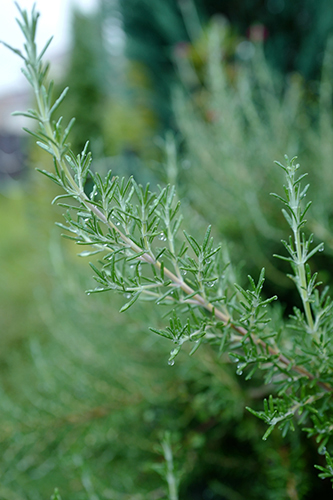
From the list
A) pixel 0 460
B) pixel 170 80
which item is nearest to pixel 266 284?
pixel 0 460

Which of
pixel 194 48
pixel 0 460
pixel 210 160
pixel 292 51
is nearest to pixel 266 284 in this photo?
pixel 210 160

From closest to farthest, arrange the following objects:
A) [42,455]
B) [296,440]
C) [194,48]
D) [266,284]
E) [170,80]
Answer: [296,440] → [42,455] → [266,284] → [194,48] → [170,80]

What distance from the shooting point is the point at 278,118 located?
890mm

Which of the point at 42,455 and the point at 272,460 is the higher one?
the point at 272,460

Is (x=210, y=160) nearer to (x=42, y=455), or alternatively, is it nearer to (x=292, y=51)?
(x=42, y=455)

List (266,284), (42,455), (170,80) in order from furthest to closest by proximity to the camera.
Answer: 1. (170,80)
2. (266,284)
3. (42,455)

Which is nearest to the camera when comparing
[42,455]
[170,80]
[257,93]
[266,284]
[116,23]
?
[42,455]

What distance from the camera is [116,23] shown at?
2361 millimetres

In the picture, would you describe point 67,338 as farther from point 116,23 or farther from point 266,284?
point 116,23

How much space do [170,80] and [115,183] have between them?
6.98ft

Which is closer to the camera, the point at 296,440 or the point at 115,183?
the point at 115,183

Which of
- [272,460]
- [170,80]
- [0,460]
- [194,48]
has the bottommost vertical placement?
[0,460]

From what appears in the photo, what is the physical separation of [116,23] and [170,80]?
0.54 metres

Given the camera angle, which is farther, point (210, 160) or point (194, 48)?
point (194, 48)
